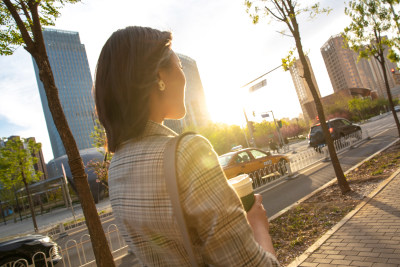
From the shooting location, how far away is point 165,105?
1031 mm

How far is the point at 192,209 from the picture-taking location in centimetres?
72

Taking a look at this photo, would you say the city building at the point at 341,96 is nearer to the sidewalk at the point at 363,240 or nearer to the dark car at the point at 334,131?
the dark car at the point at 334,131

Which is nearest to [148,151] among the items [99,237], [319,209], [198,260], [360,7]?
[198,260]

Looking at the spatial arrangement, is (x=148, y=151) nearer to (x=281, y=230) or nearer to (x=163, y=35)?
(x=163, y=35)

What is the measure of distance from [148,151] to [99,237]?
3.90 m

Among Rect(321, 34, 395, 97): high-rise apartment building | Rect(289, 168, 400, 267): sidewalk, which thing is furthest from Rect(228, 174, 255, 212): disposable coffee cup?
Rect(321, 34, 395, 97): high-rise apartment building

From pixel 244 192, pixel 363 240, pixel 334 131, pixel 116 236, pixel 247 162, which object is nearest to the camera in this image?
pixel 244 192

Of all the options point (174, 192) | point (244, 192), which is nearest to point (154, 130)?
point (174, 192)

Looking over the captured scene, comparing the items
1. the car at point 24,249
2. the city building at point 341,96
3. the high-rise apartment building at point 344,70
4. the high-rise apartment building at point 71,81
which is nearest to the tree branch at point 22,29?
the car at point 24,249

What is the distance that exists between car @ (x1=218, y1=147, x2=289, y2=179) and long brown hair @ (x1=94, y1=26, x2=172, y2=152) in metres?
8.63

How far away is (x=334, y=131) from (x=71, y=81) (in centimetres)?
11778

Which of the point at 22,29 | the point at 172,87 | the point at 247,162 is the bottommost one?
the point at 247,162

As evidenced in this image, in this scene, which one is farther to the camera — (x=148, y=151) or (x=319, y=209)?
(x=319, y=209)

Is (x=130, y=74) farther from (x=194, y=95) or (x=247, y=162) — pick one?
→ (x=194, y=95)
